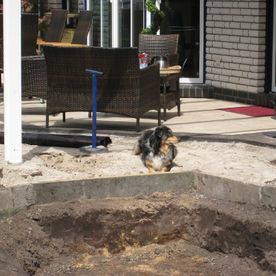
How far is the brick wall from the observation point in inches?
437

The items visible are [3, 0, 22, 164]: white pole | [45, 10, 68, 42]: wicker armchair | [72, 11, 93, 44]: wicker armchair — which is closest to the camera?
[3, 0, 22, 164]: white pole

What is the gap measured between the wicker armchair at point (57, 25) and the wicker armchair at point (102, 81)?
497 centimetres

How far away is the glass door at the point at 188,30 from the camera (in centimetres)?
1245

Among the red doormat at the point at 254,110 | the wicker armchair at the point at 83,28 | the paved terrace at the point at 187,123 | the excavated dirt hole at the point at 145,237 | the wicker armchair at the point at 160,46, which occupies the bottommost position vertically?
the excavated dirt hole at the point at 145,237

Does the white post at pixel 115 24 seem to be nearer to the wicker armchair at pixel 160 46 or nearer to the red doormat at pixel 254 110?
the wicker armchair at pixel 160 46

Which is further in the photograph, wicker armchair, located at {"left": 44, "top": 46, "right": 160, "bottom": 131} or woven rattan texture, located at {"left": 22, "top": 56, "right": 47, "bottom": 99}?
woven rattan texture, located at {"left": 22, "top": 56, "right": 47, "bottom": 99}

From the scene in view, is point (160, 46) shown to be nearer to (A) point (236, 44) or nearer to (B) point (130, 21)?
(A) point (236, 44)

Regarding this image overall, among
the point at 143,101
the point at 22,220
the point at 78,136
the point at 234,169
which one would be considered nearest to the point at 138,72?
the point at 143,101

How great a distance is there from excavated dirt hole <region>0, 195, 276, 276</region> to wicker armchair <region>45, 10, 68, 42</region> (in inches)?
318

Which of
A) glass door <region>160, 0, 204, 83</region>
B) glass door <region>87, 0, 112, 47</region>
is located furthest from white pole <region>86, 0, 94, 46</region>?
glass door <region>160, 0, 204, 83</region>

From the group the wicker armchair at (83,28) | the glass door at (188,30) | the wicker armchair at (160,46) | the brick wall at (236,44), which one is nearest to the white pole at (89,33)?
the wicker armchair at (83,28)

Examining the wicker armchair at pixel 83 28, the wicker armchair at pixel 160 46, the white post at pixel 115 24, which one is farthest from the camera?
the white post at pixel 115 24

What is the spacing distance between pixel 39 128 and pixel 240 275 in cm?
422

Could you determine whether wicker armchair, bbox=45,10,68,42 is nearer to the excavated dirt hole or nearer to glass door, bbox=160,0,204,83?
glass door, bbox=160,0,204,83
